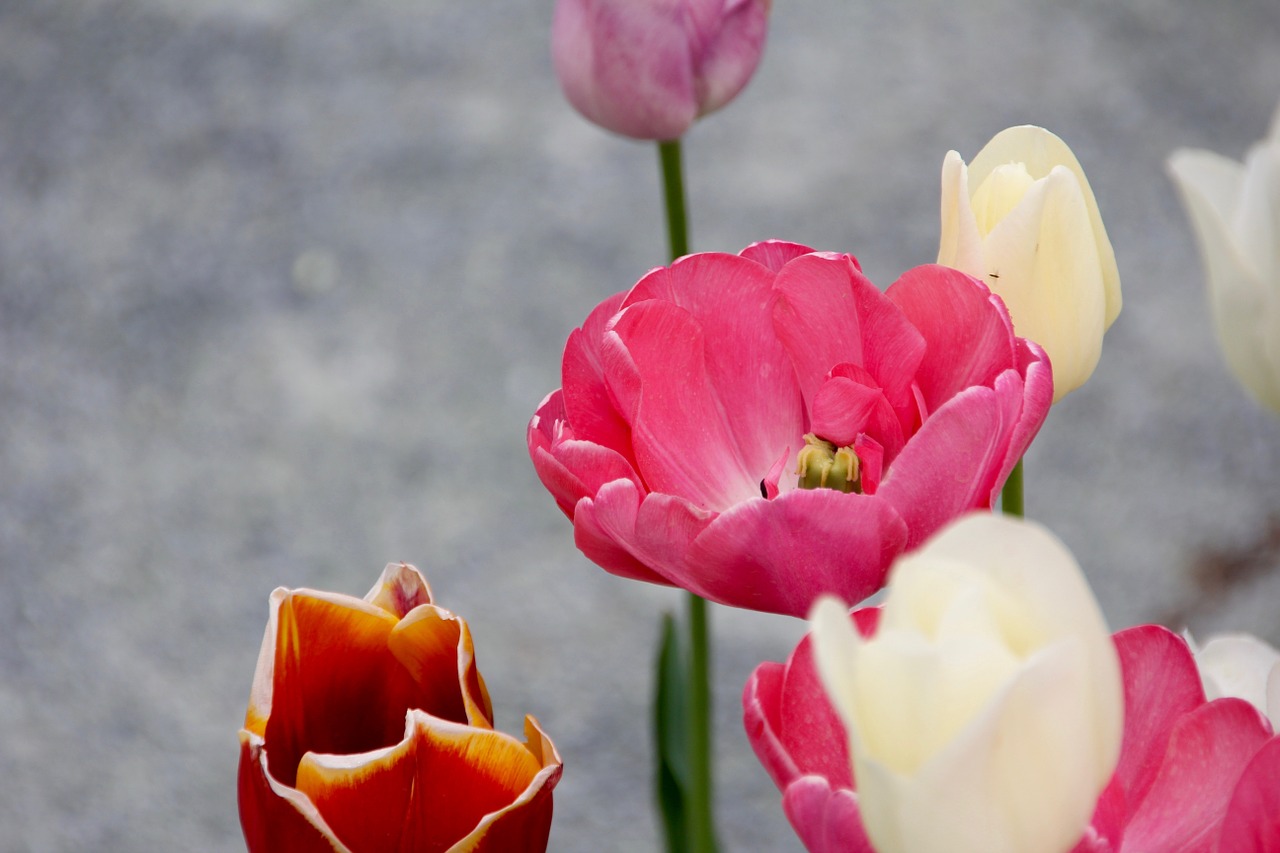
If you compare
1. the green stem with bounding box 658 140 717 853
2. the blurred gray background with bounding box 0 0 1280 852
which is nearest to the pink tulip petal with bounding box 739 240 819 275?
the green stem with bounding box 658 140 717 853

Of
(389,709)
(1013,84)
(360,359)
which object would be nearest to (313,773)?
(389,709)

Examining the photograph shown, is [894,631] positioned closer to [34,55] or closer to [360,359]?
[360,359]

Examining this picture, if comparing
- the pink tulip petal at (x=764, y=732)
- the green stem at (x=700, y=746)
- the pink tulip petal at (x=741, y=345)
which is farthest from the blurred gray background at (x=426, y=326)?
the pink tulip petal at (x=764, y=732)

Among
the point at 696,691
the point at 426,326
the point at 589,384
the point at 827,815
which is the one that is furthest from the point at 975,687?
the point at 426,326

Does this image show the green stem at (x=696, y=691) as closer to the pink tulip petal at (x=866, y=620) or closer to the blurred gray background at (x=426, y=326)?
the pink tulip petal at (x=866, y=620)

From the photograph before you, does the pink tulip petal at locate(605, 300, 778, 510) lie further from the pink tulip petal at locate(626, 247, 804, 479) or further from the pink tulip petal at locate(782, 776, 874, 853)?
the pink tulip petal at locate(782, 776, 874, 853)

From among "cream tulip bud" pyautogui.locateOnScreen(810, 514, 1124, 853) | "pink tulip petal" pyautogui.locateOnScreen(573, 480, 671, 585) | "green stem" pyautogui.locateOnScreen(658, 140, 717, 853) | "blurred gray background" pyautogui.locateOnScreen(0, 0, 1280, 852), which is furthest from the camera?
"blurred gray background" pyautogui.locateOnScreen(0, 0, 1280, 852)
